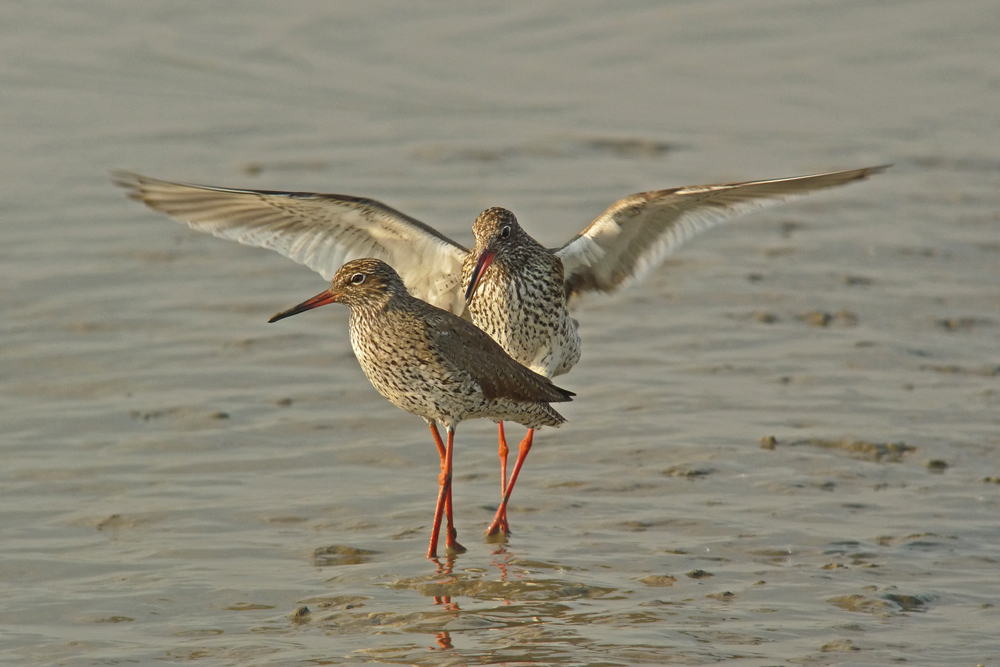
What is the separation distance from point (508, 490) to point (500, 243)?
1.52 meters

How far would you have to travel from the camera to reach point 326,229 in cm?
864

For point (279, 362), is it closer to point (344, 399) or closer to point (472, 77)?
point (344, 399)

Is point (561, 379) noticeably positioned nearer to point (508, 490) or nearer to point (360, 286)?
point (508, 490)

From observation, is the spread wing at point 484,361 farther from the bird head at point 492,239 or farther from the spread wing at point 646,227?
the spread wing at point 646,227

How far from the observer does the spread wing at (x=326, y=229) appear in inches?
324

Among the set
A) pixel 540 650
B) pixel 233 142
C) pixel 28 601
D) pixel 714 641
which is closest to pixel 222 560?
pixel 28 601

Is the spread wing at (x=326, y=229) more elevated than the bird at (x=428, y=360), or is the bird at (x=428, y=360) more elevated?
the spread wing at (x=326, y=229)

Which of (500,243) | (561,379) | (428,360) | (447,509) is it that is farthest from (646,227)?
(447,509)

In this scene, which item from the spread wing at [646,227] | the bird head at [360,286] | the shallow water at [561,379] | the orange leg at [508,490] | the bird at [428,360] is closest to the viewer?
the shallow water at [561,379]

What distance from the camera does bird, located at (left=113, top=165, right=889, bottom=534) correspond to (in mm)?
8219

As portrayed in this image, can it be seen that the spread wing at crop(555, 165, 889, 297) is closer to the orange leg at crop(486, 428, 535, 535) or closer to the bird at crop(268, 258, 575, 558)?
the orange leg at crop(486, 428, 535, 535)

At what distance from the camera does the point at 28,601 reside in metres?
6.67

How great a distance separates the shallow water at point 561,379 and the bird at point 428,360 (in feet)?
2.32

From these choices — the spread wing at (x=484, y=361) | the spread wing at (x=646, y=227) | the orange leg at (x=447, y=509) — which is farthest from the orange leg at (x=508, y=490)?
the spread wing at (x=646, y=227)
